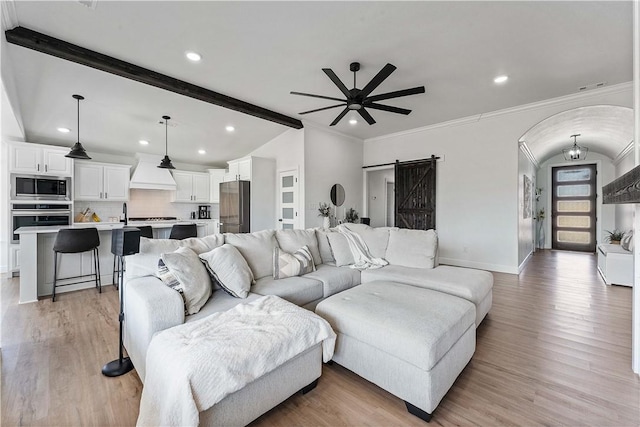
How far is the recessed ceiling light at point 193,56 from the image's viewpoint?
3295 mm

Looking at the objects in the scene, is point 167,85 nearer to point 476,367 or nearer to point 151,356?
point 151,356

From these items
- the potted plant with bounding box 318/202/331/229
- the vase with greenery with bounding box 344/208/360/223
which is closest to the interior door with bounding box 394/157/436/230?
the vase with greenery with bounding box 344/208/360/223

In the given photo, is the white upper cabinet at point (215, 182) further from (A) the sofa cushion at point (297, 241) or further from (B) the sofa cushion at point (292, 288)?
(B) the sofa cushion at point (292, 288)

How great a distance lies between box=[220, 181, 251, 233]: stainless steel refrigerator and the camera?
5.90m

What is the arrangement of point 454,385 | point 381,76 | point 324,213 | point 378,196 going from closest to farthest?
point 454,385 → point 381,76 → point 324,213 → point 378,196

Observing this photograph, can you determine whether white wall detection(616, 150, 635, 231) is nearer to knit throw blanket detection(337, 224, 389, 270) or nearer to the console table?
the console table

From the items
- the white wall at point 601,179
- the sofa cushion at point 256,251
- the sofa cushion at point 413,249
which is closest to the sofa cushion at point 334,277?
the sofa cushion at point 256,251

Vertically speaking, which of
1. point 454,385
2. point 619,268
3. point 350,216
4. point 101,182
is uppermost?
point 101,182

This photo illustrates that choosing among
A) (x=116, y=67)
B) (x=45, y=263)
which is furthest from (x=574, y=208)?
(x=45, y=263)

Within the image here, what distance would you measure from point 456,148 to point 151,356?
5.90 metres

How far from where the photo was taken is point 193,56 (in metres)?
3.36

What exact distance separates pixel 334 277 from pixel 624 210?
7.27 m

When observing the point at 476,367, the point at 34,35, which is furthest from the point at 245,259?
the point at 34,35

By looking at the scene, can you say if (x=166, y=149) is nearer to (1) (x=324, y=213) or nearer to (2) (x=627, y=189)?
(1) (x=324, y=213)
